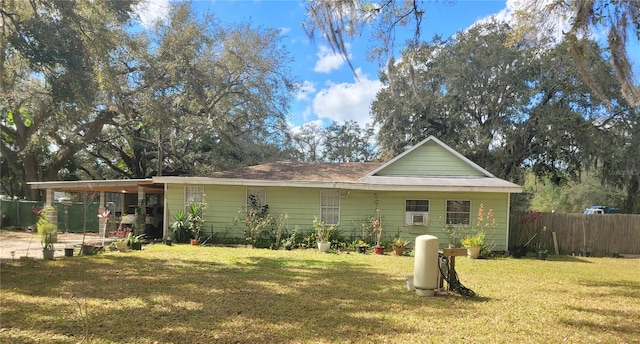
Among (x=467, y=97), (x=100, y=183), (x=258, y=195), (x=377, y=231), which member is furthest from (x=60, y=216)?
(x=467, y=97)

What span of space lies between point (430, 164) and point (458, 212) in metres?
2.06

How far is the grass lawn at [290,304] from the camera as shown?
4508 millimetres

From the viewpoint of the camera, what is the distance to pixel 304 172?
1512 cm

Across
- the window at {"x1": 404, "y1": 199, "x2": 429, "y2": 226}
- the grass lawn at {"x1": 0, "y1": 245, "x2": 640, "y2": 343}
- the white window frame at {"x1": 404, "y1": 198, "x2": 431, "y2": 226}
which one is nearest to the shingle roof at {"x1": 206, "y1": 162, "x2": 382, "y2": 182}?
the window at {"x1": 404, "y1": 199, "x2": 429, "y2": 226}

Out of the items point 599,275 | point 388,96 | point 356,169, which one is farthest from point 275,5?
point 388,96

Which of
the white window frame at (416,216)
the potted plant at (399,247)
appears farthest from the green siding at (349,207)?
the potted plant at (399,247)

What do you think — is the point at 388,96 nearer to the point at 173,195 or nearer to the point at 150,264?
the point at 173,195

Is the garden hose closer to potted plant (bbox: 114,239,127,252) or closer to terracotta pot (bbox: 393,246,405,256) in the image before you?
terracotta pot (bbox: 393,246,405,256)

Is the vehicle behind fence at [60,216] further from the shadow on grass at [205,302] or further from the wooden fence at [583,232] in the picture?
the wooden fence at [583,232]

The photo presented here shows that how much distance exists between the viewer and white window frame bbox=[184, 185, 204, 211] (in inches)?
555

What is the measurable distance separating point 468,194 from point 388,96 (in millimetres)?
10162

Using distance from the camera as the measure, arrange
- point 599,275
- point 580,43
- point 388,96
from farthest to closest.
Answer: point 388,96 < point 599,275 < point 580,43

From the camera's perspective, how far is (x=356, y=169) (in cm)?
1617

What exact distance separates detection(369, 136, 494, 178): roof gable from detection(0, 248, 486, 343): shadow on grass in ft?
21.6
